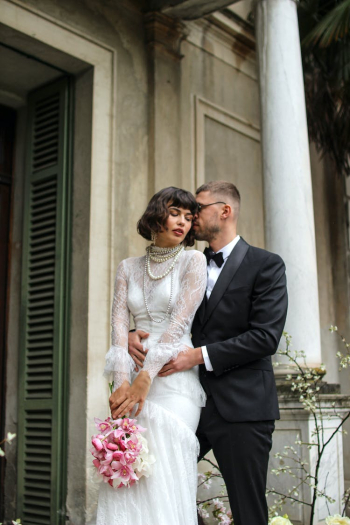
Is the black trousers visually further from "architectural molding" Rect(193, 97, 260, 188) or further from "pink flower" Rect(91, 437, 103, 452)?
"architectural molding" Rect(193, 97, 260, 188)

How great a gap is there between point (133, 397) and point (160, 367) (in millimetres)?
166

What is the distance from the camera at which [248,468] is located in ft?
8.95

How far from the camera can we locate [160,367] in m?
2.73

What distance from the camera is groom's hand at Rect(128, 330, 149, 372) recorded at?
2824mm

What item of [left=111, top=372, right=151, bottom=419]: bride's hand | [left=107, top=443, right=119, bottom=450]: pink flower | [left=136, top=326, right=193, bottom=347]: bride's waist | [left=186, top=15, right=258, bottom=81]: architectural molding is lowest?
[left=107, top=443, right=119, bottom=450]: pink flower

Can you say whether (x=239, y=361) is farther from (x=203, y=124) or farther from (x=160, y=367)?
(x=203, y=124)

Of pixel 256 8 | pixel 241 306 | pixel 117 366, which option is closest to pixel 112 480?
pixel 117 366

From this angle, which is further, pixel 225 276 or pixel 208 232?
pixel 208 232

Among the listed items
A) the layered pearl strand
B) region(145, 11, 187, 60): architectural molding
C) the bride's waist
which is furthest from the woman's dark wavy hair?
region(145, 11, 187, 60): architectural molding

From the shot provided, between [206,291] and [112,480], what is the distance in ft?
3.10

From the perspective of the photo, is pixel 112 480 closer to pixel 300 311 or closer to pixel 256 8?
pixel 300 311

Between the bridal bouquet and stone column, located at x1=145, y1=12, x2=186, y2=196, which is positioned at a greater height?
stone column, located at x1=145, y1=12, x2=186, y2=196

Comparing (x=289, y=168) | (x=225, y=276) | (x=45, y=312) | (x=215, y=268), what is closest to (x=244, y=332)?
(x=225, y=276)

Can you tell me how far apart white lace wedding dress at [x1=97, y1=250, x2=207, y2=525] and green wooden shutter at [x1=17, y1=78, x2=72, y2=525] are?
237 cm
